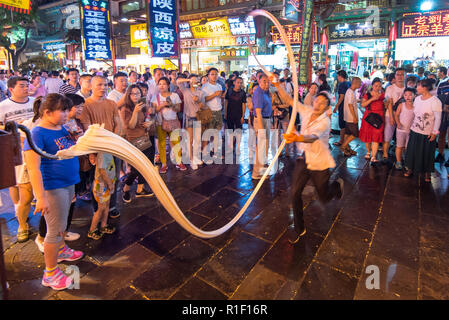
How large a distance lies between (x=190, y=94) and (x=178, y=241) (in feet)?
11.4

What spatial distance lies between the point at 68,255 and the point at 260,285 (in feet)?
6.79

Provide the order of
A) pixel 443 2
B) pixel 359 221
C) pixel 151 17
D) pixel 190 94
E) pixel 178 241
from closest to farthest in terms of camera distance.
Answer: pixel 178 241, pixel 359 221, pixel 190 94, pixel 151 17, pixel 443 2

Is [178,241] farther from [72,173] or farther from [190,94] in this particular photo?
[190,94]

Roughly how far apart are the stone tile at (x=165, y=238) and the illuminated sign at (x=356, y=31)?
15180 mm

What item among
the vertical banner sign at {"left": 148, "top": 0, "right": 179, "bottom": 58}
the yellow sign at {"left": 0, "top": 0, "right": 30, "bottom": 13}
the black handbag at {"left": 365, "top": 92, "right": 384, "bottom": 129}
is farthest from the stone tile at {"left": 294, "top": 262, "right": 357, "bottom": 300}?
the yellow sign at {"left": 0, "top": 0, "right": 30, "bottom": 13}

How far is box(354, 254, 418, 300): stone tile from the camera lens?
255 cm

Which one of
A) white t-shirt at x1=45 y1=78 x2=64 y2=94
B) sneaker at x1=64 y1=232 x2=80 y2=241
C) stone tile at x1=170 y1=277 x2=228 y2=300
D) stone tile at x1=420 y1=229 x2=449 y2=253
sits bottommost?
stone tile at x1=170 y1=277 x2=228 y2=300

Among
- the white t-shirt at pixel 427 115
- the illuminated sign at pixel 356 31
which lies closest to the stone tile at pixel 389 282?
the white t-shirt at pixel 427 115

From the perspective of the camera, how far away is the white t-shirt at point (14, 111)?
12.2 feet

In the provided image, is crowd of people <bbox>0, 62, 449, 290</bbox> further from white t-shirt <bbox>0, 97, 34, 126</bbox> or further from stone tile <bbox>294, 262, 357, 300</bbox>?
stone tile <bbox>294, 262, 357, 300</bbox>

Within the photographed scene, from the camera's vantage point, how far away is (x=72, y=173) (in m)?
2.78

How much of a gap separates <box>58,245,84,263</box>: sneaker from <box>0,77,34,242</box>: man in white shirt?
32.0 inches

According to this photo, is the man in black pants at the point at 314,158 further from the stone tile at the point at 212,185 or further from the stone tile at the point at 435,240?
the stone tile at the point at 212,185
